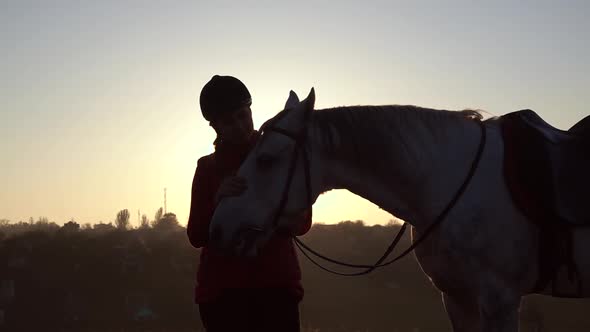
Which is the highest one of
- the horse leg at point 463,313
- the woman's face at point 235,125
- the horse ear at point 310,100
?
the horse ear at point 310,100

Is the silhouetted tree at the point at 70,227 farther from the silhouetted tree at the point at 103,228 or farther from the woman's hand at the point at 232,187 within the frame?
the woman's hand at the point at 232,187

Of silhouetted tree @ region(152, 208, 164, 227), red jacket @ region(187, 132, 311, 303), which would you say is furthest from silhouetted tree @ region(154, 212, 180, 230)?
red jacket @ region(187, 132, 311, 303)

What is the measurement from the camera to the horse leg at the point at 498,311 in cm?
350

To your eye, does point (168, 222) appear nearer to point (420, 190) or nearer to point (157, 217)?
point (157, 217)

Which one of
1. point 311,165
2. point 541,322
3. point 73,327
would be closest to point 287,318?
point 311,165

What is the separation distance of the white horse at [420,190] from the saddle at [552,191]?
64mm

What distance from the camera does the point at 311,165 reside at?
3.70m

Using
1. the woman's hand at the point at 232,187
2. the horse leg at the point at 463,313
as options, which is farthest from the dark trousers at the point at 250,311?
the horse leg at the point at 463,313

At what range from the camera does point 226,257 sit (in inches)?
141

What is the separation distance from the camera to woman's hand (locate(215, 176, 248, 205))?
3.40 meters

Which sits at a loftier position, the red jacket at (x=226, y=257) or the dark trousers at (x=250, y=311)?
the red jacket at (x=226, y=257)

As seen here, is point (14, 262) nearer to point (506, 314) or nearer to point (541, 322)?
point (541, 322)

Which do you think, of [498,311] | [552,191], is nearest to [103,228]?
[498,311]

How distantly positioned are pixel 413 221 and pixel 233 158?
1219mm
